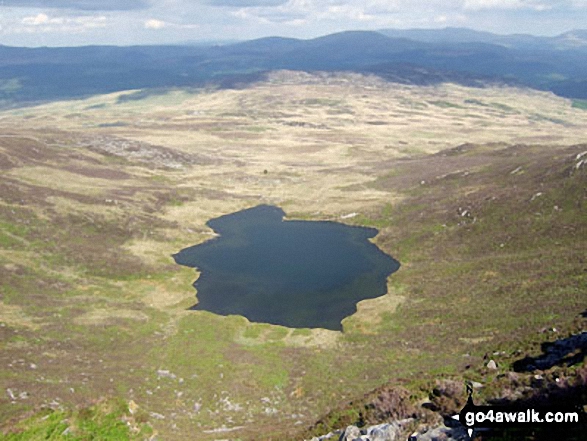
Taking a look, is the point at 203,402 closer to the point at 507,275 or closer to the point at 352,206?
the point at 507,275

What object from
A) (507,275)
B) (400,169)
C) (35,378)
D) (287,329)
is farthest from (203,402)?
(400,169)

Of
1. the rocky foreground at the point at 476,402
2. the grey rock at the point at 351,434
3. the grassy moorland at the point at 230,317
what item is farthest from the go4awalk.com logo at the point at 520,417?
the grassy moorland at the point at 230,317

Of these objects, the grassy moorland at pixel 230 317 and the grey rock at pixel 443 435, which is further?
the grassy moorland at pixel 230 317

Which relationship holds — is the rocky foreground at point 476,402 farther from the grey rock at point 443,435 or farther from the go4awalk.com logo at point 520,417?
the go4awalk.com logo at point 520,417

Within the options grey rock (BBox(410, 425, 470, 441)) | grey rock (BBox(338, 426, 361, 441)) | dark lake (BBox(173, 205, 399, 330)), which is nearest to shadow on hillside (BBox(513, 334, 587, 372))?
grey rock (BBox(410, 425, 470, 441))

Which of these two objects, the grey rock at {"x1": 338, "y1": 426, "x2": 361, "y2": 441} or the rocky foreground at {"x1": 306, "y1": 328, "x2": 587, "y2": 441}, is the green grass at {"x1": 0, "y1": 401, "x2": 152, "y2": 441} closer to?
the rocky foreground at {"x1": 306, "y1": 328, "x2": 587, "y2": 441}
